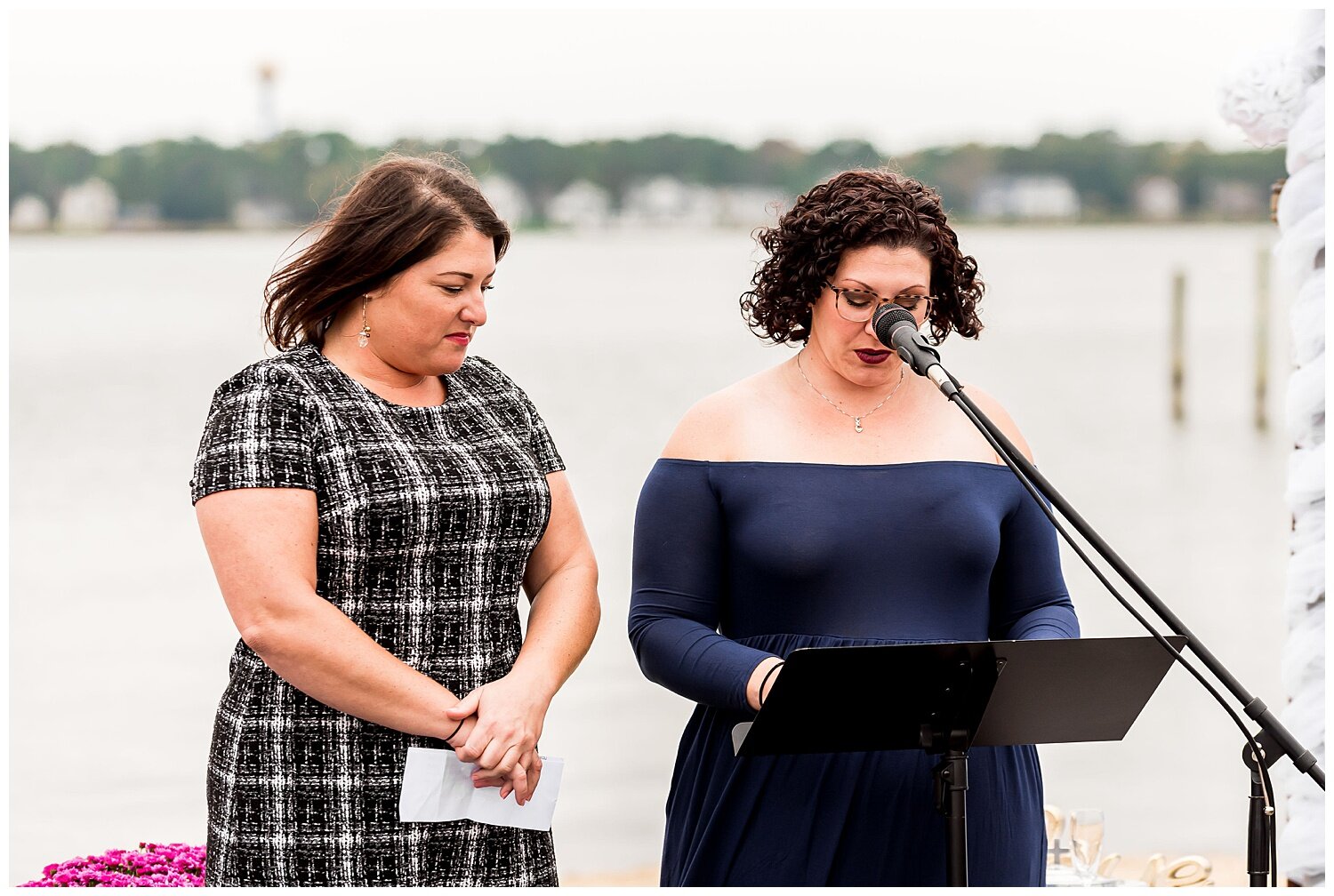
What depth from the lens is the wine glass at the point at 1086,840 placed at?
3240 mm

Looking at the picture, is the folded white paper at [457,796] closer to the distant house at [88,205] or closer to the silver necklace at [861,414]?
the silver necklace at [861,414]

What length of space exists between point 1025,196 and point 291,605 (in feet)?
93.7

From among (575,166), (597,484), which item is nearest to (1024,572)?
(597,484)

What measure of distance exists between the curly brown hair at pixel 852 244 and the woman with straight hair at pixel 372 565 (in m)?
0.46

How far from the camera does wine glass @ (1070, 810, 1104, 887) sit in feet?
10.6

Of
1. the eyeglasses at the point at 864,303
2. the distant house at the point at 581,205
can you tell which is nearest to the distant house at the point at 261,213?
the distant house at the point at 581,205

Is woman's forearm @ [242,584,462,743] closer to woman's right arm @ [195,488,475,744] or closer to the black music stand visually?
woman's right arm @ [195,488,475,744]

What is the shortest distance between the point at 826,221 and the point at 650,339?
25869 mm

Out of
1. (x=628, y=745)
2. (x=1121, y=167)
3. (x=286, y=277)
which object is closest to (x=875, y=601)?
(x=286, y=277)

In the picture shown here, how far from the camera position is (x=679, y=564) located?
89.9 inches

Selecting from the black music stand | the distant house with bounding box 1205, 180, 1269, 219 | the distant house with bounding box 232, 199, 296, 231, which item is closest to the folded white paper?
the black music stand

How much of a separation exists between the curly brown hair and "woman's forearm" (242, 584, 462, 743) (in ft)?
2.62

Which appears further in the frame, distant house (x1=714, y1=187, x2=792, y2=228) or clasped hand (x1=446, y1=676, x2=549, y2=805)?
distant house (x1=714, y1=187, x2=792, y2=228)

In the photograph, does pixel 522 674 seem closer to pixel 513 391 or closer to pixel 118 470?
pixel 513 391
